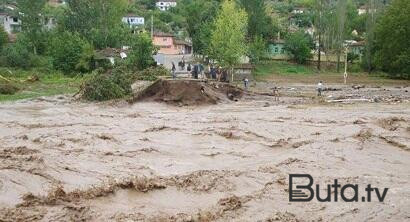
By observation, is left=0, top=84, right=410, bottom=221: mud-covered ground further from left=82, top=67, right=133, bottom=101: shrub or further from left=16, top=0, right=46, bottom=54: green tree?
left=16, top=0, right=46, bottom=54: green tree

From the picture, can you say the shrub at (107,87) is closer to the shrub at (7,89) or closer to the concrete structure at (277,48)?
the shrub at (7,89)

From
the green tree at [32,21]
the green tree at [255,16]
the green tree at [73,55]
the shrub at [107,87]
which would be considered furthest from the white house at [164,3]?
the shrub at [107,87]

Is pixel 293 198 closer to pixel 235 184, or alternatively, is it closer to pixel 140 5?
pixel 235 184

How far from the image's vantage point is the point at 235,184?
13.0 metres

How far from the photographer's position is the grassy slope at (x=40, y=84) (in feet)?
113

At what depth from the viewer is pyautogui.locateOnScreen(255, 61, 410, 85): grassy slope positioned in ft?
169

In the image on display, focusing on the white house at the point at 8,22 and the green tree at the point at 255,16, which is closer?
the green tree at the point at 255,16

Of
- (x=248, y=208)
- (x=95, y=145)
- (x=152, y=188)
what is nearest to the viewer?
(x=248, y=208)

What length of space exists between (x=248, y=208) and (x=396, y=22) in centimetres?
4859

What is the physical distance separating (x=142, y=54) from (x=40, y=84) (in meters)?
8.70

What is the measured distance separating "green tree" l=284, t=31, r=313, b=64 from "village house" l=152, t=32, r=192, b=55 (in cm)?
1796

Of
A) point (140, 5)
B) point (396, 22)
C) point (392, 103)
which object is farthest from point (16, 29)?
point (392, 103)

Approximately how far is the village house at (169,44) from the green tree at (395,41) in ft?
97.3
